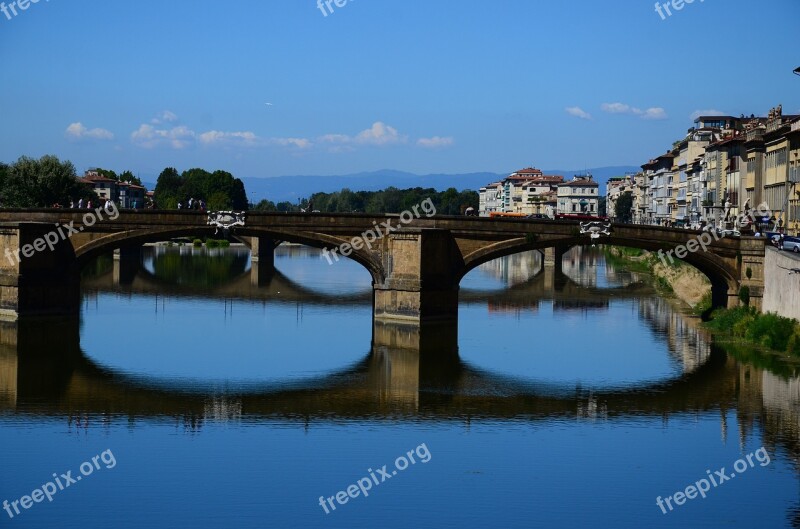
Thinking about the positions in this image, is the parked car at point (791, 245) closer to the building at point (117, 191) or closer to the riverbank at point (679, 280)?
the riverbank at point (679, 280)

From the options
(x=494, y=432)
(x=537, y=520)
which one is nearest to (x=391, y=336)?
(x=494, y=432)

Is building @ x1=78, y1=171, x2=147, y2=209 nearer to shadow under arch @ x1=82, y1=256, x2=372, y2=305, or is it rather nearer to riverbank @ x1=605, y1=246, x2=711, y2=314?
shadow under arch @ x1=82, y1=256, x2=372, y2=305

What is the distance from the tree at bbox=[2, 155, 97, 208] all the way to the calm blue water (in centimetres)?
3858

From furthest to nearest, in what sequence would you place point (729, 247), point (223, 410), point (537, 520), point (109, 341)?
point (729, 247) → point (109, 341) → point (223, 410) → point (537, 520)

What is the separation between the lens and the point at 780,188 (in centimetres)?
7225

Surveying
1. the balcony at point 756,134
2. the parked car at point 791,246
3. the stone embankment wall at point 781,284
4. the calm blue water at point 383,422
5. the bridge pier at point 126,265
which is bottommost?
the calm blue water at point 383,422

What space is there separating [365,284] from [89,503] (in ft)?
191

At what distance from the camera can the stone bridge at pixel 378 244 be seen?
55.2m

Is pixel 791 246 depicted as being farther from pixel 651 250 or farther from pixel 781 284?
pixel 651 250

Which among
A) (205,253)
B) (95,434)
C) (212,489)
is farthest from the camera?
(205,253)

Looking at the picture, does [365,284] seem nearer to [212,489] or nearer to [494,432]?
[494,432]

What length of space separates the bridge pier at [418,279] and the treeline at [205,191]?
336 feet

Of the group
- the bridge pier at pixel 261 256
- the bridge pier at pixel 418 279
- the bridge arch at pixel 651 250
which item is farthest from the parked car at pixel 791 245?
the bridge pier at pixel 261 256

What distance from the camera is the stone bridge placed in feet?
181
